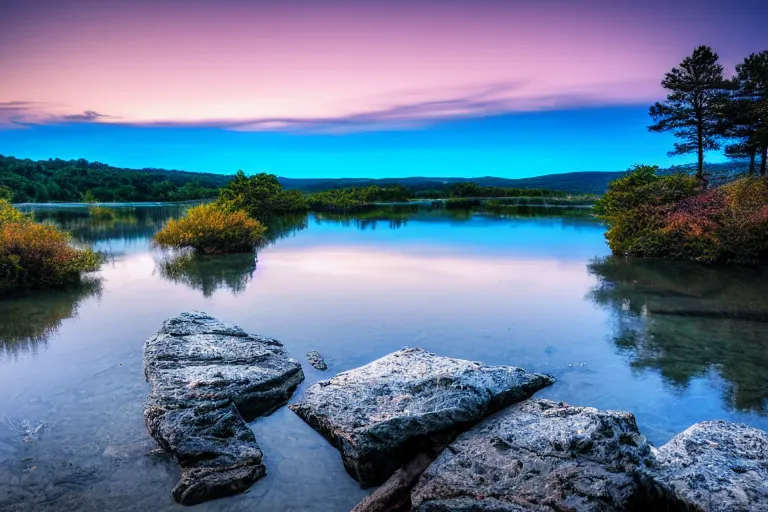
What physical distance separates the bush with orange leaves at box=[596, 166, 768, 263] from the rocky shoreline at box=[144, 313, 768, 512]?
54.2 ft

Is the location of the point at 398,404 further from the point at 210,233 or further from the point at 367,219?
the point at 367,219

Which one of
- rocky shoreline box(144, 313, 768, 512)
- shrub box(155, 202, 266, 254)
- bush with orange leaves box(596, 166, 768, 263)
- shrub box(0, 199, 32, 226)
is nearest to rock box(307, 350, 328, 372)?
rocky shoreline box(144, 313, 768, 512)

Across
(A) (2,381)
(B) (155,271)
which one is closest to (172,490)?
(A) (2,381)

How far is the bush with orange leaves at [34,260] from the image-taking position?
14.9 meters

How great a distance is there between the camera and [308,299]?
14836 mm

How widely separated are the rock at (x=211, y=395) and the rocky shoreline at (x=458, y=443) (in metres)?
0.02

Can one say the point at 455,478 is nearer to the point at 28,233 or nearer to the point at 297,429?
the point at 297,429

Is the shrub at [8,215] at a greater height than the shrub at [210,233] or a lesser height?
greater

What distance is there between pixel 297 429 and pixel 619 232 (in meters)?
20.9

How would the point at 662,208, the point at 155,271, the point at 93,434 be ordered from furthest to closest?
the point at 662,208 → the point at 155,271 → the point at 93,434

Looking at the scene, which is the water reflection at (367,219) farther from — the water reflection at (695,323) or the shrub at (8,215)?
the water reflection at (695,323)

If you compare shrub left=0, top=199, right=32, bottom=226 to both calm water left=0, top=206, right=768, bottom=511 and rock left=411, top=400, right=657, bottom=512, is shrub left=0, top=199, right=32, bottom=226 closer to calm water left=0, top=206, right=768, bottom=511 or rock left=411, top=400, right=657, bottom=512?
calm water left=0, top=206, right=768, bottom=511

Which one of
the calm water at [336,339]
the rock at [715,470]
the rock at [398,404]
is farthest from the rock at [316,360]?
the rock at [715,470]

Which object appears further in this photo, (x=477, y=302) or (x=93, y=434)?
(x=477, y=302)
